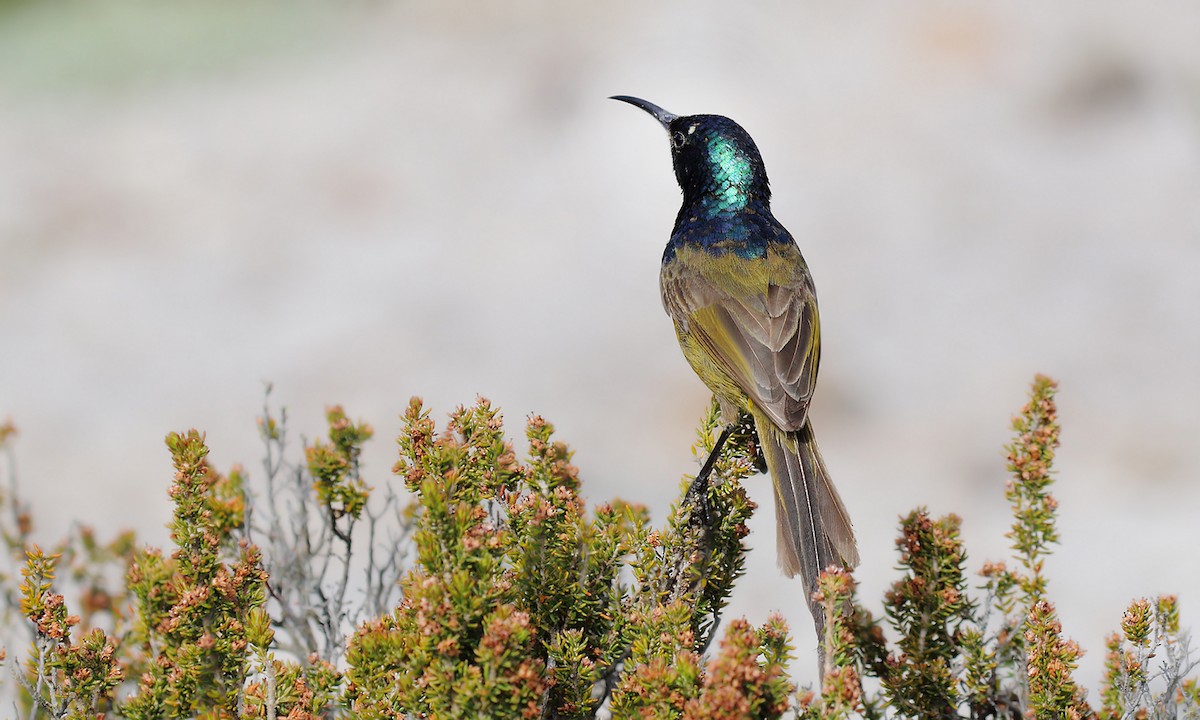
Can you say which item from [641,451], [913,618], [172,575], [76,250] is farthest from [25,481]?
[913,618]

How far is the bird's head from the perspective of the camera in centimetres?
516

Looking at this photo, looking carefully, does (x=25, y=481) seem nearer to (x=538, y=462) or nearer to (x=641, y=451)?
(x=641, y=451)

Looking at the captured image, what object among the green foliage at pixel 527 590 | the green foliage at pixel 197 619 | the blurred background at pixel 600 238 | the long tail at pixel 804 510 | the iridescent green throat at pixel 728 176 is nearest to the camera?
the green foliage at pixel 527 590

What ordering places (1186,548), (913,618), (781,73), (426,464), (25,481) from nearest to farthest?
(426,464)
(913,618)
(1186,548)
(25,481)
(781,73)

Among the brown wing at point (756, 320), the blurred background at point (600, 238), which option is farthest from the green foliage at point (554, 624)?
the blurred background at point (600, 238)

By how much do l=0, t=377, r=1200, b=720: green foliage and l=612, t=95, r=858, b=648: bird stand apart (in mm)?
271

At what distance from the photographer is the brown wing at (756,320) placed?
13.6 ft

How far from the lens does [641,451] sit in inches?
293

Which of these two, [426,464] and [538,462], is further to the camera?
[538,462]

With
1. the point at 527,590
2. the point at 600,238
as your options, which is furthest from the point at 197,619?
the point at 600,238

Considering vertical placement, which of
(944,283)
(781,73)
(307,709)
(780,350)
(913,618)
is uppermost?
(781,73)

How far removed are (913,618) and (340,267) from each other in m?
6.52

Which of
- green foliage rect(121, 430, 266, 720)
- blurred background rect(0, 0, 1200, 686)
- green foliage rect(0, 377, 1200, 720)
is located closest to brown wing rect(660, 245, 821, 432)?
green foliage rect(0, 377, 1200, 720)

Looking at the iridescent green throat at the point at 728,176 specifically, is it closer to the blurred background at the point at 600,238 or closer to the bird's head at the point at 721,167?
the bird's head at the point at 721,167
